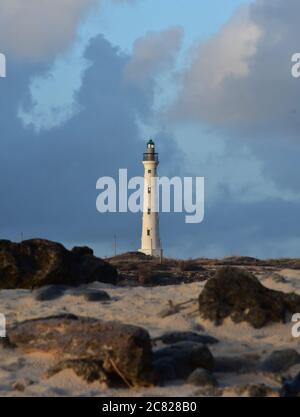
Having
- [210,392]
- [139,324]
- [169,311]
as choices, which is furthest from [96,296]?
[210,392]

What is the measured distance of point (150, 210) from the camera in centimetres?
5362

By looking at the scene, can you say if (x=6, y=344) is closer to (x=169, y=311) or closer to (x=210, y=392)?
(x=169, y=311)

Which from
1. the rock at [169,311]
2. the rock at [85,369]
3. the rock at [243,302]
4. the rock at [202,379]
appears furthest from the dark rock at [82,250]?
the rock at [202,379]

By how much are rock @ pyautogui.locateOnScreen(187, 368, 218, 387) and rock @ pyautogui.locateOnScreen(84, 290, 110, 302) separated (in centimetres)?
572

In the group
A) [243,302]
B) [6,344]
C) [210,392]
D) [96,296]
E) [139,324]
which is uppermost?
[96,296]

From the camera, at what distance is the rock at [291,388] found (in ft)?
33.3

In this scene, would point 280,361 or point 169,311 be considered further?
point 169,311

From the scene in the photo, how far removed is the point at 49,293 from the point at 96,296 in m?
0.92

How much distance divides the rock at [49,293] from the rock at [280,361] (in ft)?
19.5

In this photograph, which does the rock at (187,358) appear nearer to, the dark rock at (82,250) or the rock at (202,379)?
the rock at (202,379)

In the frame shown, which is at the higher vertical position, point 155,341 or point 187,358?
point 155,341

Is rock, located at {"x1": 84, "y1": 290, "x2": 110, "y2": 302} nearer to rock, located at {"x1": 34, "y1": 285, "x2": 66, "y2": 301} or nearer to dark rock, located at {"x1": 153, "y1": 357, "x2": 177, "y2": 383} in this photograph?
rock, located at {"x1": 34, "y1": 285, "x2": 66, "y2": 301}

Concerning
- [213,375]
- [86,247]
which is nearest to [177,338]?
[213,375]
